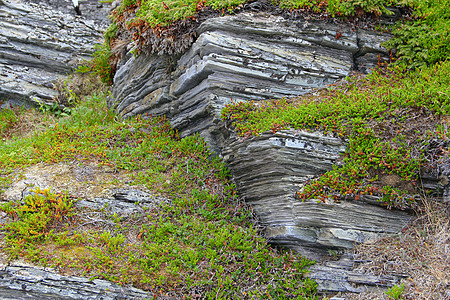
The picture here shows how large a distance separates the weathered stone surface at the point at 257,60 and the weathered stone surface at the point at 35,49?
23.5ft

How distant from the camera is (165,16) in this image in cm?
936

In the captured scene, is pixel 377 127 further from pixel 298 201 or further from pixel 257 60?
pixel 257 60

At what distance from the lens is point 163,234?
6.56 m

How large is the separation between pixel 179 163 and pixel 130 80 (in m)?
4.40

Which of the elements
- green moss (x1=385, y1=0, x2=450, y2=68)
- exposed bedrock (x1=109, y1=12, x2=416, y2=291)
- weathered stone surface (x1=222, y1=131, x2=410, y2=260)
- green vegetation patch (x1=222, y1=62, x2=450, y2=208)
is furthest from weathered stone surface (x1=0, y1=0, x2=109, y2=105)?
green moss (x1=385, y1=0, x2=450, y2=68)

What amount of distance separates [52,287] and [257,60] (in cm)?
677

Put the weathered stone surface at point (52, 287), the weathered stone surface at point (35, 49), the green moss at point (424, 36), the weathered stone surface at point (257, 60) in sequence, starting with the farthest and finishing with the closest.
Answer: the weathered stone surface at point (35, 49), the weathered stone surface at point (257, 60), the green moss at point (424, 36), the weathered stone surface at point (52, 287)

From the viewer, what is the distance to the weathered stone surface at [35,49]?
12820mm

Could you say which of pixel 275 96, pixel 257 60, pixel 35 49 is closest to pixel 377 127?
pixel 275 96

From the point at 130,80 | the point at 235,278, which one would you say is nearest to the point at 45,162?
the point at 130,80

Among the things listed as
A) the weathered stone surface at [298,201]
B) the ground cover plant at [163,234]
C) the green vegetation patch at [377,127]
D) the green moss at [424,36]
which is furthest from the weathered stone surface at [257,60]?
the weathered stone surface at [298,201]

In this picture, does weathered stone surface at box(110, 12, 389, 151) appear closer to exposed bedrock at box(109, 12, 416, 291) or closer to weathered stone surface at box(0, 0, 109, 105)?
exposed bedrock at box(109, 12, 416, 291)

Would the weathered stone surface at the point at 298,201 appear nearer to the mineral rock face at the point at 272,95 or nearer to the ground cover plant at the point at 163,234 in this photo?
the mineral rock face at the point at 272,95

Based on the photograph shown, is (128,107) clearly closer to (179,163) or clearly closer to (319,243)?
(179,163)
